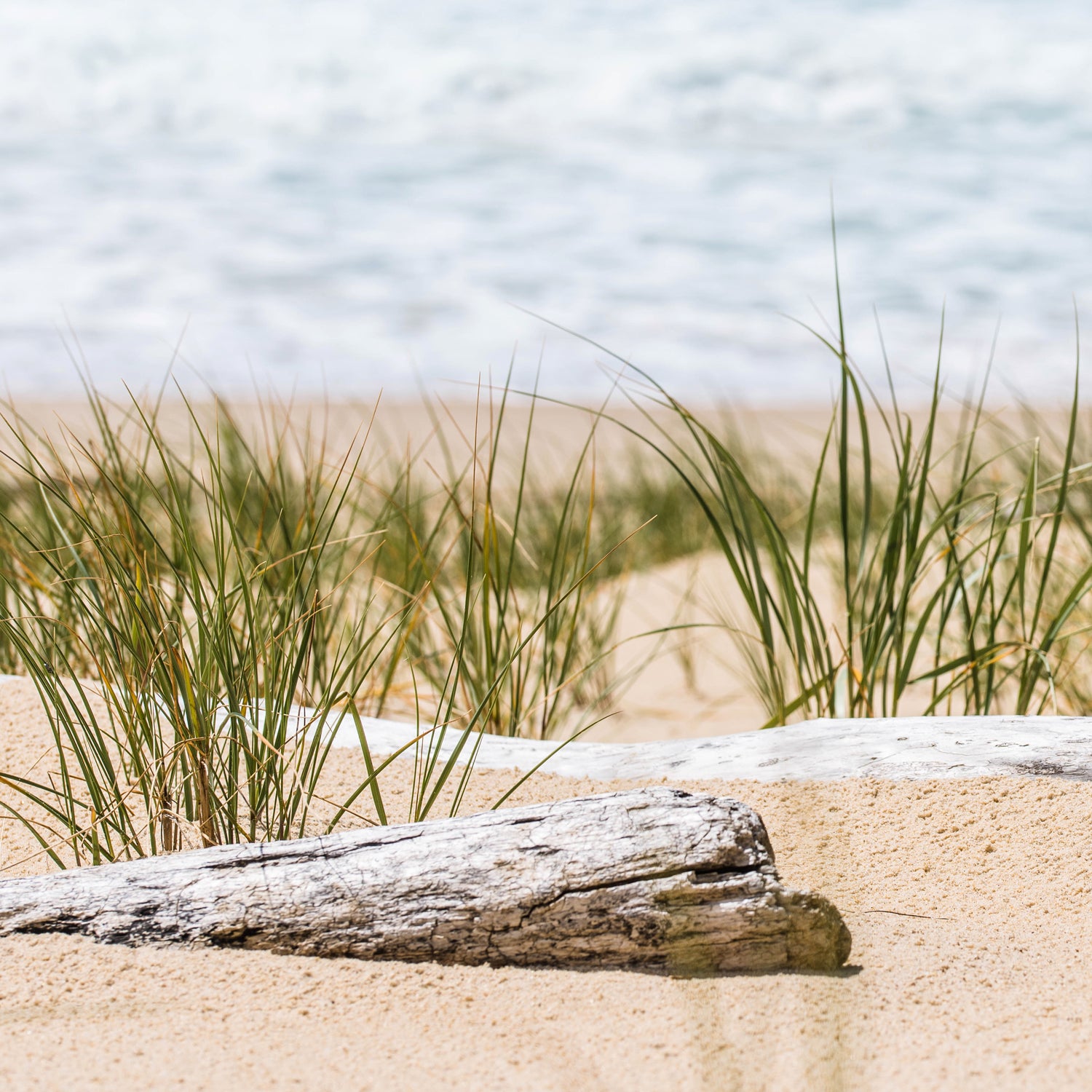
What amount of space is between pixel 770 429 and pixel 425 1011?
9169 mm

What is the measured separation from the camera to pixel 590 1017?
1189 millimetres

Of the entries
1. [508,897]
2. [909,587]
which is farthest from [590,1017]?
[909,587]

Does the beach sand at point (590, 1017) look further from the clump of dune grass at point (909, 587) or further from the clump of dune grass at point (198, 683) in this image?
the clump of dune grass at point (909, 587)

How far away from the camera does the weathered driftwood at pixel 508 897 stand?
1.26 m

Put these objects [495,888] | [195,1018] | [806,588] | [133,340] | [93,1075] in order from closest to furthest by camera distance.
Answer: [93,1075]
[195,1018]
[495,888]
[806,588]
[133,340]

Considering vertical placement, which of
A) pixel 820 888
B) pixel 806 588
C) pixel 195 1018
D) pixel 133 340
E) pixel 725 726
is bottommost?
pixel 725 726

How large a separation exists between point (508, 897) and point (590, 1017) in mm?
166

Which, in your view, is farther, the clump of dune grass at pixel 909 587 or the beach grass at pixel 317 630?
the clump of dune grass at pixel 909 587

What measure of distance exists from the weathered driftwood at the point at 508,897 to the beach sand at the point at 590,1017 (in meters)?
0.03

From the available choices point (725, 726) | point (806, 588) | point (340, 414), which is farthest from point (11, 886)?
point (340, 414)

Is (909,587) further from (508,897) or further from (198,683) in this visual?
(198,683)

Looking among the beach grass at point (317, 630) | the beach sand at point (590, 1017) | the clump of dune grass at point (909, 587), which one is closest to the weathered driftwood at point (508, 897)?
the beach sand at point (590, 1017)

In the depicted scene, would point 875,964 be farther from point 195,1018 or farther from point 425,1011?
point 195,1018

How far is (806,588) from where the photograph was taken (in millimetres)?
2016
